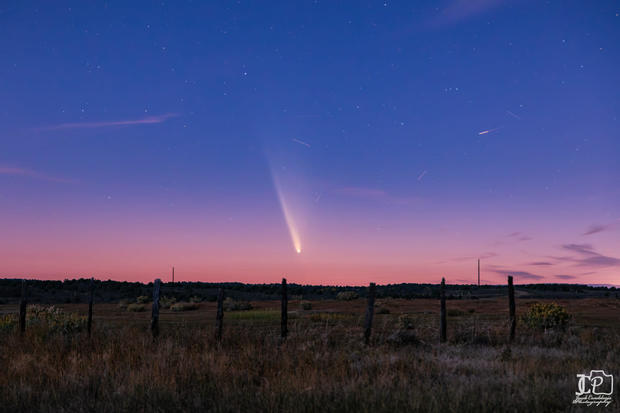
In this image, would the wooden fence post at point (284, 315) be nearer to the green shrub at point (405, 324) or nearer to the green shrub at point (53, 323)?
the green shrub at point (53, 323)

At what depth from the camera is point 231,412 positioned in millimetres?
6637

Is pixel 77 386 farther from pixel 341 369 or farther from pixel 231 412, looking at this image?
pixel 341 369

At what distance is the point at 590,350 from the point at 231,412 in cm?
1229

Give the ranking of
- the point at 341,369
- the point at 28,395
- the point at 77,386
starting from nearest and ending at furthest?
the point at 28,395
the point at 77,386
the point at 341,369

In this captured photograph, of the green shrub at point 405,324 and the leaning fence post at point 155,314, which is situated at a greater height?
the leaning fence post at point 155,314

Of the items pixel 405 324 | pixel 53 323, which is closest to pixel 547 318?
pixel 405 324

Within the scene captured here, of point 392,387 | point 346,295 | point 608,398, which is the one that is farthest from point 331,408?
point 346,295

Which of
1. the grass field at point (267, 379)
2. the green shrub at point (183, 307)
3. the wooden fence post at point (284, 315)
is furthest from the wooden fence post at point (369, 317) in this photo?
the green shrub at point (183, 307)

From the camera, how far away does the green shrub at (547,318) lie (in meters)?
23.0

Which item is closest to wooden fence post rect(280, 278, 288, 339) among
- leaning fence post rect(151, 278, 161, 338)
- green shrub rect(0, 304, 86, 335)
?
leaning fence post rect(151, 278, 161, 338)

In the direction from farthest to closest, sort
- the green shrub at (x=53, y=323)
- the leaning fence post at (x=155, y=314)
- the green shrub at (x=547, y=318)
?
the green shrub at (x=547, y=318) → the green shrub at (x=53, y=323) → the leaning fence post at (x=155, y=314)

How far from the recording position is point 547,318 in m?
23.2

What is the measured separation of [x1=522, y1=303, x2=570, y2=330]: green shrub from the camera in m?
23.0

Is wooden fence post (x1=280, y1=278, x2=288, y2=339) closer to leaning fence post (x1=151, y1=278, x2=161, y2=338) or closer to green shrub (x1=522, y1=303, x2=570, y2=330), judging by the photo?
leaning fence post (x1=151, y1=278, x2=161, y2=338)
